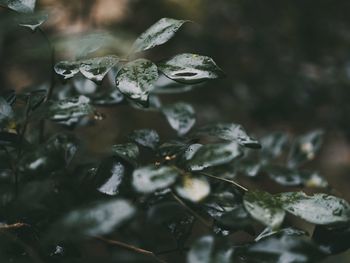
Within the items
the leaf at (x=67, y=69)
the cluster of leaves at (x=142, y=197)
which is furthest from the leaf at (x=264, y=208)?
the leaf at (x=67, y=69)

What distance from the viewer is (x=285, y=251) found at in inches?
16.9

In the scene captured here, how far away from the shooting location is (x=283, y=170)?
84cm

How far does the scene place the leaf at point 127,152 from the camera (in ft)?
1.65

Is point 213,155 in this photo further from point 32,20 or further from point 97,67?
point 32,20

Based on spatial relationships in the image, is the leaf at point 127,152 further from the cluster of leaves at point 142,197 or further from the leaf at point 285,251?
the leaf at point 285,251

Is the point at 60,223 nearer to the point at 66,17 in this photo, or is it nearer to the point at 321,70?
the point at 321,70

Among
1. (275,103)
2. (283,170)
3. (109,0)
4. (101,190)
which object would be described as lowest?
(109,0)

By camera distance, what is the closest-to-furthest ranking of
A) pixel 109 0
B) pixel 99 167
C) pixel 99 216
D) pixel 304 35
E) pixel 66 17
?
pixel 99 216, pixel 99 167, pixel 304 35, pixel 66 17, pixel 109 0

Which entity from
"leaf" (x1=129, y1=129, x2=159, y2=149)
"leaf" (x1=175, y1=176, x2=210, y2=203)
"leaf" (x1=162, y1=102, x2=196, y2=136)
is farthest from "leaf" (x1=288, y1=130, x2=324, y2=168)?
"leaf" (x1=175, y1=176, x2=210, y2=203)

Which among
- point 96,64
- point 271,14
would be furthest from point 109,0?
point 96,64

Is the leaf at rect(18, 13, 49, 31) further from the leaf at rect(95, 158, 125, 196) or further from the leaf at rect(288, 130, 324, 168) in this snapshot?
the leaf at rect(288, 130, 324, 168)

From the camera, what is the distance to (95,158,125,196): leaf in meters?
0.49

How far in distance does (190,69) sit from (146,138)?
12 cm

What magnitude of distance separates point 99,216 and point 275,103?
3.41 ft
